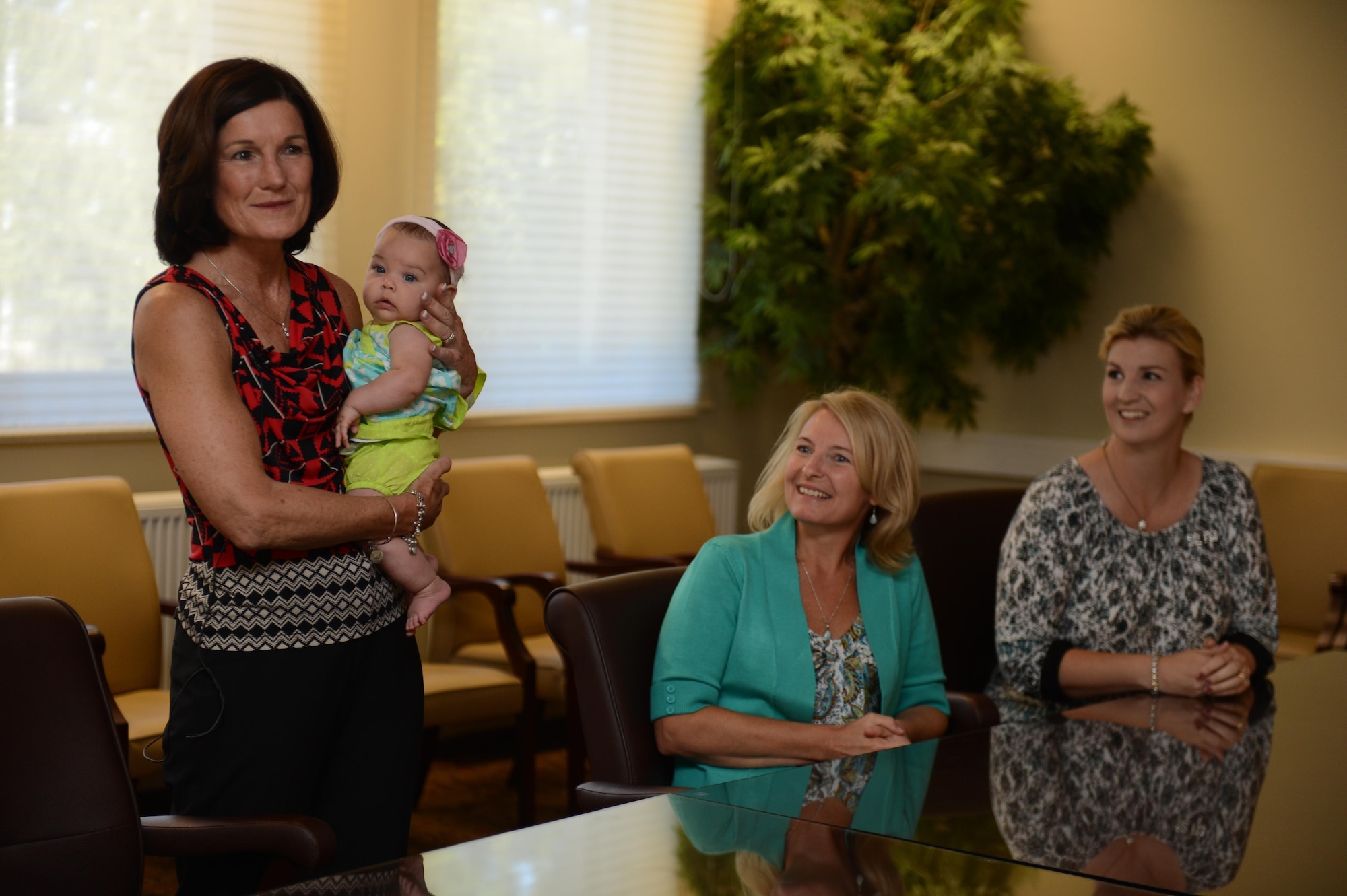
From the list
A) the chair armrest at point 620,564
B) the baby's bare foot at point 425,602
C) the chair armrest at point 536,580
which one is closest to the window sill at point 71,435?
the chair armrest at point 536,580

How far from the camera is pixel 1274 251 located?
5.18 metres

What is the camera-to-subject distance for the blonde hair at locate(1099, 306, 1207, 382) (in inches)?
116

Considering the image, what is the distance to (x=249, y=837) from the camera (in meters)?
1.72

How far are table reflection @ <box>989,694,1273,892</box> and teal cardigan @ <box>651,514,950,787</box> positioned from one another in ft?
1.02

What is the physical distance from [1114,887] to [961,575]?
69.2 inches

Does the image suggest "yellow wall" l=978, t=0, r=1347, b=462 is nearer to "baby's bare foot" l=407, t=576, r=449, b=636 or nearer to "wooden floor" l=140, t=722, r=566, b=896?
"wooden floor" l=140, t=722, r=566, b=896

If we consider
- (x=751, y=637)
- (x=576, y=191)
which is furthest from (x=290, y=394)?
(x=576, y=191)

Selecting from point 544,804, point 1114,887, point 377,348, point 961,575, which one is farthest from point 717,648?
point 544,804

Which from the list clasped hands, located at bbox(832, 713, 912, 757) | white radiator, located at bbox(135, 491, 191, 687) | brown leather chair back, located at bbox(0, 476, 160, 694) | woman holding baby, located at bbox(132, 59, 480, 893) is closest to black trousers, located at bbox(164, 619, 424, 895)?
woman holding baby, located at bbox(132, 59, 480, 893)

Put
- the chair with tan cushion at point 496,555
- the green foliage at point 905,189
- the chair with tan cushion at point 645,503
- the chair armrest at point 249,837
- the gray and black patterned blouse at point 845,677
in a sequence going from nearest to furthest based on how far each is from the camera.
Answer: the chair armrest at point 249,837
the gray and black patterned blouse at point 845,677
the chair with tan cushion at point 496,555
the chair with tan cushion at point 645,503
the green foliage at point 905,189

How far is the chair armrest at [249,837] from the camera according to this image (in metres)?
1.70

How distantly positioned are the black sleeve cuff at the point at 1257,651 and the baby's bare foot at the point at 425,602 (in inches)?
67.3

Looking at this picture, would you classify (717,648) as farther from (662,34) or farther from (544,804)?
(662,34)

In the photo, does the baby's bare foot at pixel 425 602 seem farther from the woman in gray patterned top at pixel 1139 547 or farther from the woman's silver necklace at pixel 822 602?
the woman in gray patterned top at pixel 1139 547
